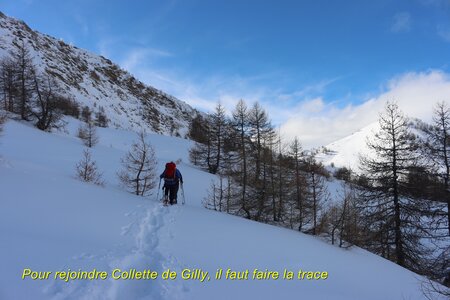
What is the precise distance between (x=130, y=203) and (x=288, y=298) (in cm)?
784

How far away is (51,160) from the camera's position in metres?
17.3

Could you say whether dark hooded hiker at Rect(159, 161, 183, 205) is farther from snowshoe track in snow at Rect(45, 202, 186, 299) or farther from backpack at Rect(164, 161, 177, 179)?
snowshoe track in snow at Rect(45, 202, 186, 299)

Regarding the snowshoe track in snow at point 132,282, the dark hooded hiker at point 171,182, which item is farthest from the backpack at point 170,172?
the snowshoe track in snow at point 132,282

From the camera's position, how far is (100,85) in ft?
245

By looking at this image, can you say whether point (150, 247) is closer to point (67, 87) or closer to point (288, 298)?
point (288, 298)

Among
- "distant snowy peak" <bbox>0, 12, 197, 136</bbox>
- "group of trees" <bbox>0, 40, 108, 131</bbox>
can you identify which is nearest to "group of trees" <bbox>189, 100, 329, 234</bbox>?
"group of trees" <bbox>0, 40, 108, 131</bbox>

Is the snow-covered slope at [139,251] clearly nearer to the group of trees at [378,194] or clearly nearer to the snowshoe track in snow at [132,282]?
the snowshoe track in snow at [132,282]

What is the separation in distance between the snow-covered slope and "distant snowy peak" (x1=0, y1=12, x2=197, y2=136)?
1878 inches

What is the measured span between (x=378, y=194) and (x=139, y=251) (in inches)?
629

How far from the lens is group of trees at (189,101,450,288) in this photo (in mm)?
16062

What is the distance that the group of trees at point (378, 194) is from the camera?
1606 centimetres

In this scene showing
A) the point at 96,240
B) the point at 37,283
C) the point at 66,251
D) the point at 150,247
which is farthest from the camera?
the point at 150,247

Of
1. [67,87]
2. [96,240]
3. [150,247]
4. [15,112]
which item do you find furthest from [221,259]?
[67,87]

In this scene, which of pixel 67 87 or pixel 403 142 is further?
pixel 67 87
